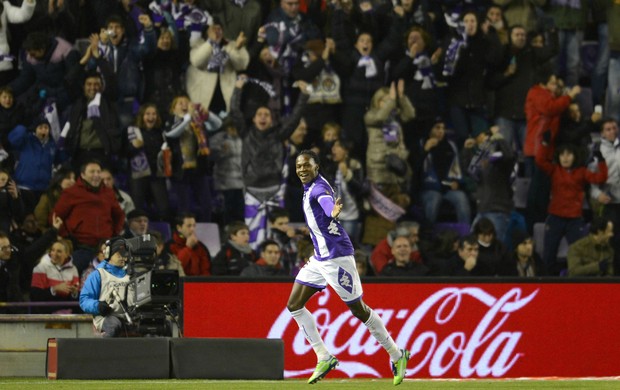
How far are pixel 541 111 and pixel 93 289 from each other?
7.38 metres

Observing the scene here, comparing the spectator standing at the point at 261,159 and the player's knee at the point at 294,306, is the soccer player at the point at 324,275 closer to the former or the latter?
the player's knee at the point at 294,306

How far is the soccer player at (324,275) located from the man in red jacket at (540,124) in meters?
6.67

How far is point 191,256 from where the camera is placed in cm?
1644

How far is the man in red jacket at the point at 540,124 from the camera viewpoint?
18391mm

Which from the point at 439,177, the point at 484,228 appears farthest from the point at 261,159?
the point at 484,228

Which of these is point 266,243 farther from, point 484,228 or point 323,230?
point 323,230

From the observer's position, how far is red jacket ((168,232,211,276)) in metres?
16.4

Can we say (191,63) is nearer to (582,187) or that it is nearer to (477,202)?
(477,202)

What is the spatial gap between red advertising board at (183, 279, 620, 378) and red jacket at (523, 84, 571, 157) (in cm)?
379

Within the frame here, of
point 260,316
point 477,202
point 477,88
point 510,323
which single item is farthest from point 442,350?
point 477,88

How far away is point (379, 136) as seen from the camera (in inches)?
707

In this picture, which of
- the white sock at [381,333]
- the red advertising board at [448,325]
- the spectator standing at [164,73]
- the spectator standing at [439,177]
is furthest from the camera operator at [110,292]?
the spectator standing at [439,177]

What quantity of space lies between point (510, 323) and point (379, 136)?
12.6ft

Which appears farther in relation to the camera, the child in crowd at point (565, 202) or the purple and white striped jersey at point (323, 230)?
the child in crowd at point (565, 202)
